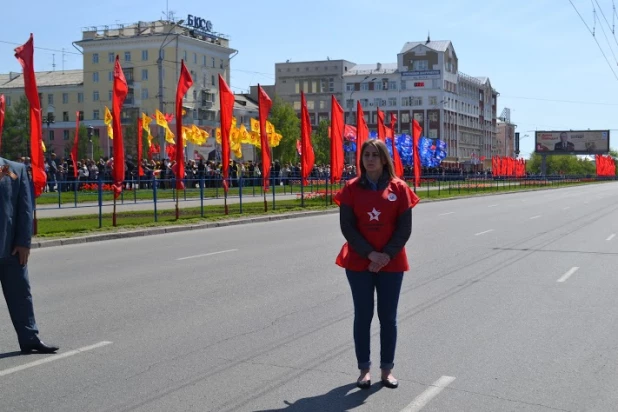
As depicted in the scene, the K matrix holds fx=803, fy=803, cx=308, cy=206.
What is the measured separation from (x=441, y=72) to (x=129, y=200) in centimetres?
9426

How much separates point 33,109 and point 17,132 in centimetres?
7027

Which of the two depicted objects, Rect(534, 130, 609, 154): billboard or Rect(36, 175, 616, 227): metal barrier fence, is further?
Rect(534, 130, 609, 154): billboard

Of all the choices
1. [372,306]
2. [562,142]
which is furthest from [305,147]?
[562,142]

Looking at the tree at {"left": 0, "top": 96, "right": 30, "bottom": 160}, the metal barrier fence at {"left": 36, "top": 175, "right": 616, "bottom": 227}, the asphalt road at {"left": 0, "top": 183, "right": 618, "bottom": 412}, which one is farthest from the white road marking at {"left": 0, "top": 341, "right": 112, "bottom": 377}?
the tree at {"left": 0, "top": 96, "right": 30, "bottom": 160}

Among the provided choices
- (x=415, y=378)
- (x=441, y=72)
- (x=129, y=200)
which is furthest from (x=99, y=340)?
(x=441, y=72)

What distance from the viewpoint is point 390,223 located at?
19.2 feet

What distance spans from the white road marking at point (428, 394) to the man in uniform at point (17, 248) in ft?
10.7

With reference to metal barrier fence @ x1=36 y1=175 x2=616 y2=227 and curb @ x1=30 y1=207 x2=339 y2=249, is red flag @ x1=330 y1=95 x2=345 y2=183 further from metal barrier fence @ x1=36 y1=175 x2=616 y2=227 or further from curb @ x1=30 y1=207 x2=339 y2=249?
curb @ x1=30 y1=207 x2=339 y2=249

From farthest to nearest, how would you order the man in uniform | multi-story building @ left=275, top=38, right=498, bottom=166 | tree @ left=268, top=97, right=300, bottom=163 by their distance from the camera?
multi-story building @ left=275, top=38, right=498, bottom=166 → tree @ left=268, top=97, right=300, bottom=163 → the man in uniform

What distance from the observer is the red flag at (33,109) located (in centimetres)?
1817

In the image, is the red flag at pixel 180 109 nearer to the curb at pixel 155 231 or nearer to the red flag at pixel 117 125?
the curb at pixel 155 231

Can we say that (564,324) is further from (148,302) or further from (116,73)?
(116,73)

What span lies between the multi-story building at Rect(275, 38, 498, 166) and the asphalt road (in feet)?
341

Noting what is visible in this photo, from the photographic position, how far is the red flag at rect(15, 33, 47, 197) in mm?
18172
